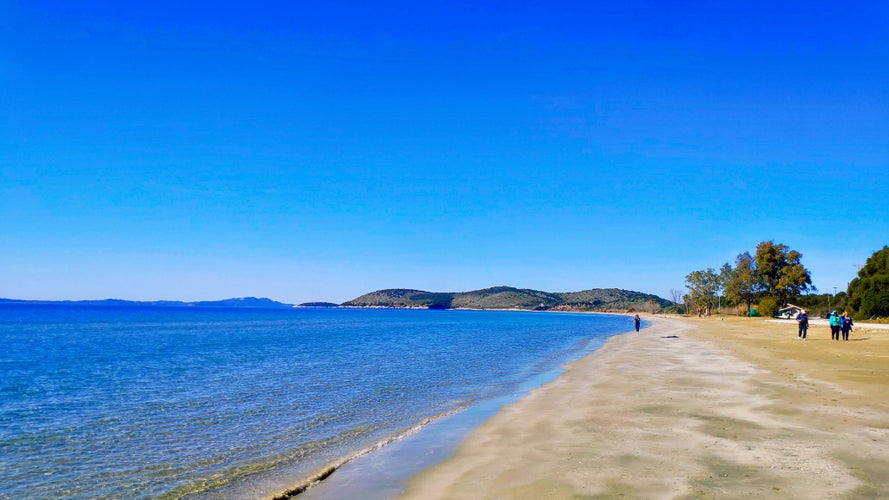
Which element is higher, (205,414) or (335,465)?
(335,465)

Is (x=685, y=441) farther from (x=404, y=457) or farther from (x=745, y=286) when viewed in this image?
(x=745, y=286)

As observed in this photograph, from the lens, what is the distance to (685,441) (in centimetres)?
1108

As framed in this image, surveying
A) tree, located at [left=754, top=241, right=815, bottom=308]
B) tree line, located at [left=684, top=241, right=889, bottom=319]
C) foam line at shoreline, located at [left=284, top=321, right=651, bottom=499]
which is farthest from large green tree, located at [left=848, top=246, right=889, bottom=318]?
foam line at shoreline, located at [left=284, top=321, right=651, bottom=499]

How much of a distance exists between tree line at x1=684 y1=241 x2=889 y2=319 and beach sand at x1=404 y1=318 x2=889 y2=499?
54825 mm

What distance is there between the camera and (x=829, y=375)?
66.7 feet

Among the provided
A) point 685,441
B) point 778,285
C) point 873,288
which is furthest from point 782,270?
point 685,441

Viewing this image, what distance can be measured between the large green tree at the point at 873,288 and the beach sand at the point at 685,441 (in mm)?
52815

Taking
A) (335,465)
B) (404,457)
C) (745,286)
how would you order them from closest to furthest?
1. (335,465)
2. (404,457)
3. (745,286)

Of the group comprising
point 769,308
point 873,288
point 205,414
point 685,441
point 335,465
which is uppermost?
point 873,288

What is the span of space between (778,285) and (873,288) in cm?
3744

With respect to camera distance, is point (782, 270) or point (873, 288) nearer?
point (873, 288)

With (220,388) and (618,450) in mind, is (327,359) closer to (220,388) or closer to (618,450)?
(220,388)

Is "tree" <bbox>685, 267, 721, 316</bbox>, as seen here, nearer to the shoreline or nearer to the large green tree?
the large green tree

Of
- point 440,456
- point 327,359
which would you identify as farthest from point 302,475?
point 327,359
